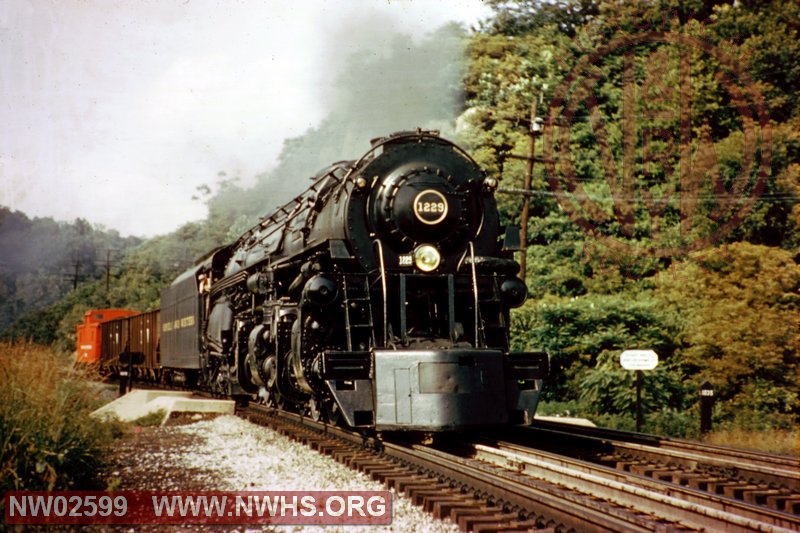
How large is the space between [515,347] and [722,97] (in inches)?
552

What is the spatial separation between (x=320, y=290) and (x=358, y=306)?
2.01 ft

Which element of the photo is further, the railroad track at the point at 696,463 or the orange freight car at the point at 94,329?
the orange freight car at the point at 94,329

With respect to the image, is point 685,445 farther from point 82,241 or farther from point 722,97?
point 82,241

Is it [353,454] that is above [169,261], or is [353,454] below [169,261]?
below

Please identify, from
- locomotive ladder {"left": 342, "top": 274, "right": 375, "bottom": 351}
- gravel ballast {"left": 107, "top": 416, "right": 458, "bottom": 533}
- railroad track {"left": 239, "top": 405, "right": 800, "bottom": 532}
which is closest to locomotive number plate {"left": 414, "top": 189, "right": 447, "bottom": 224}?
locomotive ladder {"left": 342, "top": 274, "right": 375, "bottom": 351}

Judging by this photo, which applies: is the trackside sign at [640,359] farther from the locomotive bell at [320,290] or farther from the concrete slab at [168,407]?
the concrete slab at [168,407]

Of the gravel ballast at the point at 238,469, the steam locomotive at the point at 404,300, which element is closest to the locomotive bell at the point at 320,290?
the steam locomotive at the point at 404,300

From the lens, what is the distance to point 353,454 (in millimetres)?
8953

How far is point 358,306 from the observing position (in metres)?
9.31

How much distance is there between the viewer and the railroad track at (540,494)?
5.38 m

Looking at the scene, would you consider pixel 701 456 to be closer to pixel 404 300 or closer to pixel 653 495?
pixel 653 495

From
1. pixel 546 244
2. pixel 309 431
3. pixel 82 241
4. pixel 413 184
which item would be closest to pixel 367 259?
pixel 413 184

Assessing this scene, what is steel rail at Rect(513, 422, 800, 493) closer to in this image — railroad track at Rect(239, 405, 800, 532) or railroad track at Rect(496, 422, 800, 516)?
railroad track at Rect(496, 422, 800, 516)

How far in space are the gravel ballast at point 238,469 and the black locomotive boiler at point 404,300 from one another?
704 mm
